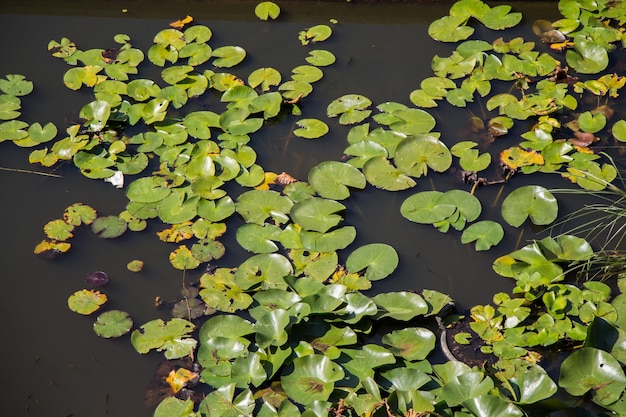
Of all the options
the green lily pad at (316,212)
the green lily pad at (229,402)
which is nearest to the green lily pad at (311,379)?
the green lily pad at (229,402)

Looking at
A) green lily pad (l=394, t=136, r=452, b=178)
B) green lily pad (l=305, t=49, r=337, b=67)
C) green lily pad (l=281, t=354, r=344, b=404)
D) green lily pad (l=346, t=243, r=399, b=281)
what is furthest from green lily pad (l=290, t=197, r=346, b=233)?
green lily pad (l=305, t=49, r=337, b=67)

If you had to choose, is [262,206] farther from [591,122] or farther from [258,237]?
[591,122]

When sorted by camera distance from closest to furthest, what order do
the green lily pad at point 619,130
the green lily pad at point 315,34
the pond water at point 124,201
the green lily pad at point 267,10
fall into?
1. the pond water at point 124,201
2. the green lily pad at point 619,130
3. the green lily pad at point 315,34
4. the green lily pad at point 267,10

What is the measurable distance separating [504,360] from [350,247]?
727 mm

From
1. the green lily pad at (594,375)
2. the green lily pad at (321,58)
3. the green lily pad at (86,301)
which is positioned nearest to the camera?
the green lily pad at (594,375)

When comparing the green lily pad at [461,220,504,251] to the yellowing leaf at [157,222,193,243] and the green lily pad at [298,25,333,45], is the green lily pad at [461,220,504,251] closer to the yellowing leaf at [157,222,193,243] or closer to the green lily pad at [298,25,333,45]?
the yellowing leaf at [157,222,193,243]

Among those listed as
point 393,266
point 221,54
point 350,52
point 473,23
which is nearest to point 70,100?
point 221,54

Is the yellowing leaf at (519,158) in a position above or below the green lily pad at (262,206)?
above

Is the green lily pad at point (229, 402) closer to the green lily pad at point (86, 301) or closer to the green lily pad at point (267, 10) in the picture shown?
the green lily pad at point (86, 301)

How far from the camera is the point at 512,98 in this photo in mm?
3316

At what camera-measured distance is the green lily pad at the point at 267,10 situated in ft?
12.3

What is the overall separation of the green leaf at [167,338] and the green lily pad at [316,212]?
60 centimetres

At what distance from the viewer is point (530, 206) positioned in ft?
9.33

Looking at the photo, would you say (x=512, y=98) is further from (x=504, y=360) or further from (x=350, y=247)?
(x=504, y=360)
